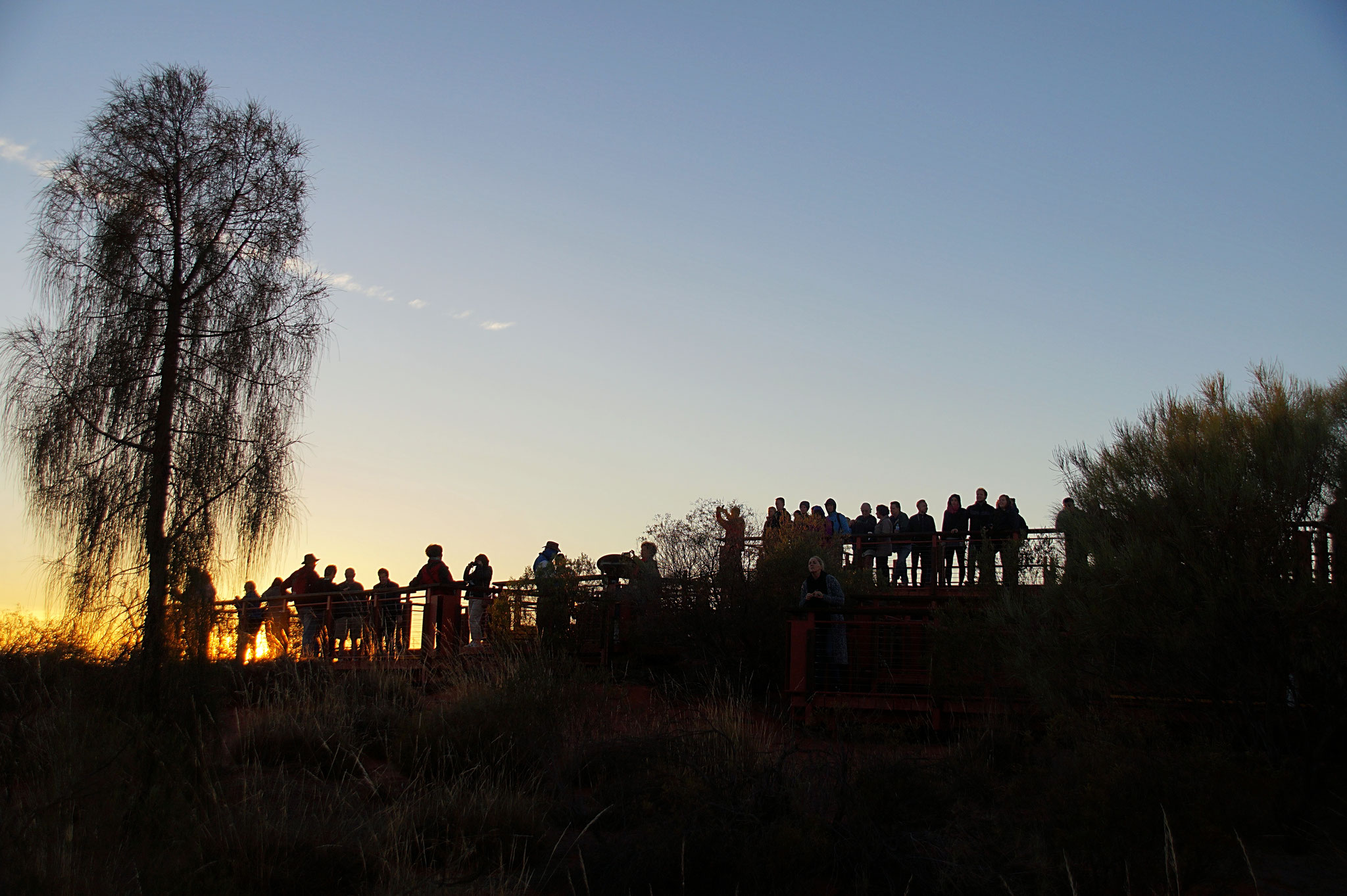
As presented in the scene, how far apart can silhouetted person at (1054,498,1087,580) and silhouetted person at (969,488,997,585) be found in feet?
13.7

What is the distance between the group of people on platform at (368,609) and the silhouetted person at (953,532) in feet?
26.2

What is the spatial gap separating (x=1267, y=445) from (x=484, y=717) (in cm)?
791

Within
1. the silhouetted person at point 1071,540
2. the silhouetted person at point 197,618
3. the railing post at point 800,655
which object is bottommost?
the railing post at point 800,655

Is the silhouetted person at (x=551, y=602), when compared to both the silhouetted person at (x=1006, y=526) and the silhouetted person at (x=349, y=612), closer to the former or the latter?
the silhouetted person at (x=349, y=612)

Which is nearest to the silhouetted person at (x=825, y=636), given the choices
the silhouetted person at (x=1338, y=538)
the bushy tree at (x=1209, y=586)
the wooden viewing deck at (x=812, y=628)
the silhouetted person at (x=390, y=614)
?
the wooden viewing deck at (x=812, y=628)

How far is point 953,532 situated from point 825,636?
694 centimetres

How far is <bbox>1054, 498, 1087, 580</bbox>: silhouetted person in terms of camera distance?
34.3 ft

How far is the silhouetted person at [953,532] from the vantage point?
709 inches

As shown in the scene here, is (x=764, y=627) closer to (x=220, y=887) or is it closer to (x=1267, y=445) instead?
(x=1267, y=445)

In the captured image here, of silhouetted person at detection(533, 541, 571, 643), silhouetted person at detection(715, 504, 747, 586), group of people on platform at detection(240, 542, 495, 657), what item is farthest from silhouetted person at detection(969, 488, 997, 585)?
group of people on platform at detection(240, 542, 495, 657)

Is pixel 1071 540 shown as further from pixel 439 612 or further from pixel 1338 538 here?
pixel 439 612

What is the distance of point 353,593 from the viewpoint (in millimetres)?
14891

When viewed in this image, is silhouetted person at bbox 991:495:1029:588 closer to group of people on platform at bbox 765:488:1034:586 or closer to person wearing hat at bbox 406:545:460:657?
group of people on platform at bbox 765:488:1034:586

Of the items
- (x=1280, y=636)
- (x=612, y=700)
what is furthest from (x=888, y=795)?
(x=612, y=700)
